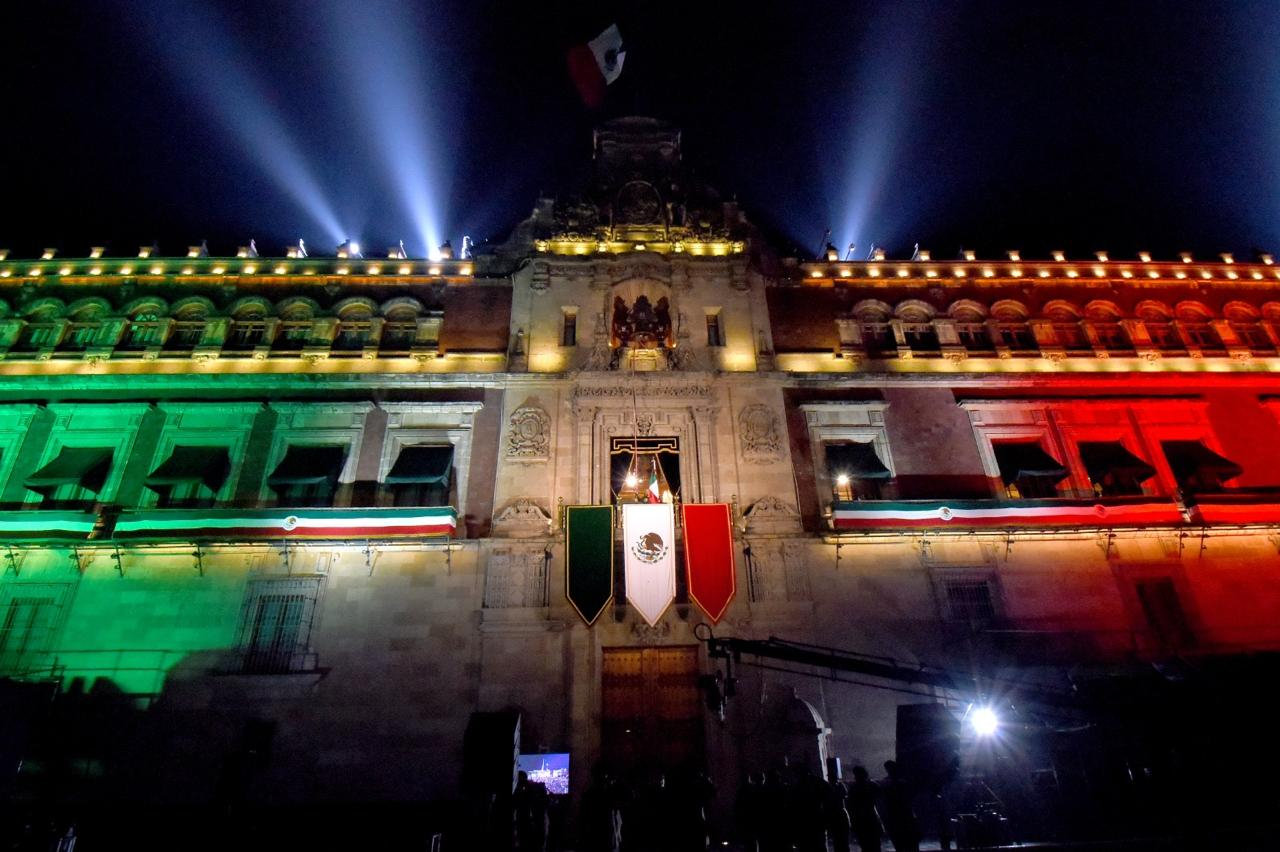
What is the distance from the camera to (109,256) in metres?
25.0

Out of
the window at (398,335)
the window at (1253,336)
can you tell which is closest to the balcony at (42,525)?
the window at (398,335)

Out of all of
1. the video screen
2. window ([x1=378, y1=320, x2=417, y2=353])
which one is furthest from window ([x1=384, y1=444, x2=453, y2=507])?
the video screen

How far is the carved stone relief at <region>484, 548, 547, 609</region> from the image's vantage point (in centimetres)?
1795

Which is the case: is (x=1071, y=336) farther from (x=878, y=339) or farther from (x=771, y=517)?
(x=771, y=517)

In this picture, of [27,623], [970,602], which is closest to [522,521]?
[970,602]

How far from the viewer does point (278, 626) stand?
17875 mm

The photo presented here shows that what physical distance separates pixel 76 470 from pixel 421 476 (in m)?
10.3

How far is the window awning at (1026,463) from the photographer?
66.6 feet

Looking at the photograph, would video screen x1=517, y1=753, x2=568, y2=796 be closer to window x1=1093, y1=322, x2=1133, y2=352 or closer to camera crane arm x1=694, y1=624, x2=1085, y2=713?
camera crane arm x1=694, y1=624, x2=1085, y2=713

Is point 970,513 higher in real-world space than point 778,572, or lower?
higher

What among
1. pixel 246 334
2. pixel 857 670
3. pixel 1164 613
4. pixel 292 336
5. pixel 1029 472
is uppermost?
pixel 246 334

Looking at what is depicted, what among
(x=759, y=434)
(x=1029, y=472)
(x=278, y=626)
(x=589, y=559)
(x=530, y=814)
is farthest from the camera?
(x=759, y=434)

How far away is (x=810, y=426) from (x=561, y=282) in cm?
1052

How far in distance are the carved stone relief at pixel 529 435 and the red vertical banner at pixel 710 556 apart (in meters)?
5.05
